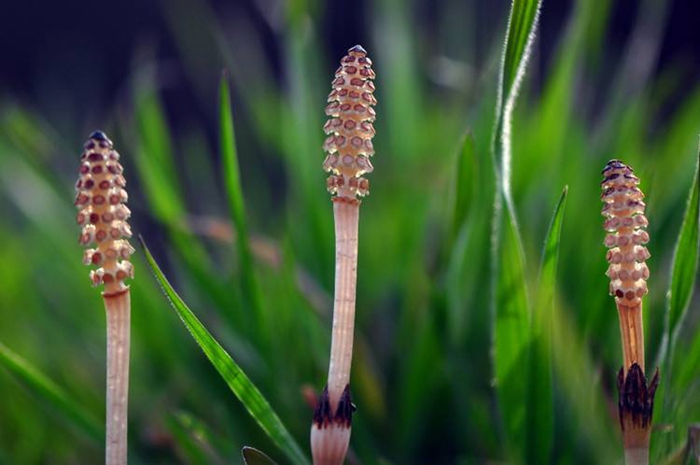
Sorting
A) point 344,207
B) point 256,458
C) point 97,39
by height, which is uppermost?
point 97,39

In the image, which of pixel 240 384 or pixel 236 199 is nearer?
pixel 240 384

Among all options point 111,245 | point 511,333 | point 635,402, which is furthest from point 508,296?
point 111,245

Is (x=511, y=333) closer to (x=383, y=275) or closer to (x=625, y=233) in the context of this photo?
(x=625, y=233)

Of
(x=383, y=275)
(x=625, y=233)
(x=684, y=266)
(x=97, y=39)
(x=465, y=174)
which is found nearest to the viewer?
(x=625, y=233)

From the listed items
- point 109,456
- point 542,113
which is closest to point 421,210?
point 542,113

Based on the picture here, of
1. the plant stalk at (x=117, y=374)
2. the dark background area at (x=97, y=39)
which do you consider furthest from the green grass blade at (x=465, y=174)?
the dark background area at (x=97, y=39)

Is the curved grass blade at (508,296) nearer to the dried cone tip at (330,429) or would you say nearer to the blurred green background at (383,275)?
the blurred green background at (383,275)
